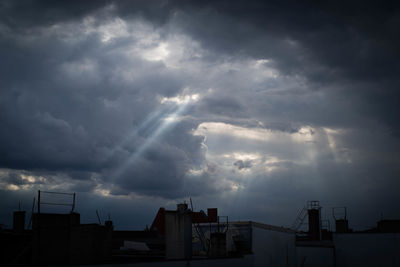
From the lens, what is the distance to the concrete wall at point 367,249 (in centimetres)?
4144

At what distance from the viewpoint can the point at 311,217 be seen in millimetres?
55875

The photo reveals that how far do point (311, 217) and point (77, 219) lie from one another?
123ft

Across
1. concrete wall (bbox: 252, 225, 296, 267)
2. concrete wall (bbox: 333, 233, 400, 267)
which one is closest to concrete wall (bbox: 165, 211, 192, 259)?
concrete wall (bbox: 252, 225, 296, 267)

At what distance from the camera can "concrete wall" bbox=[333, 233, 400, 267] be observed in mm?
41438

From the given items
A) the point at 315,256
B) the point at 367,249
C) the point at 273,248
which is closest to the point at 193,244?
the point at 273,248

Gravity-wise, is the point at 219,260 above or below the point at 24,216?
below

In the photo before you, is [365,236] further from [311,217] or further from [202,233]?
[202,233]

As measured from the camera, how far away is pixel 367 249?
43.3m

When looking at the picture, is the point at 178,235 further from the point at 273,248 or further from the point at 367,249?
the point at 367,249

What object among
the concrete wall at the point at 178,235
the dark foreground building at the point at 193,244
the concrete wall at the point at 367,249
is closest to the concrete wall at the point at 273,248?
the dark foreground building at the point at 193,244

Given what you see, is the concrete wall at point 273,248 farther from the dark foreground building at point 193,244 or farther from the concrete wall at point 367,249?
the concrete wall at point 367,249

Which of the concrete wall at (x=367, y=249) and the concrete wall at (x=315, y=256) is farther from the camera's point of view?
the concrete wall at (x=315, y=256)

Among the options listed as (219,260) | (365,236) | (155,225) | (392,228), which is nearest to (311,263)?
(365,236)

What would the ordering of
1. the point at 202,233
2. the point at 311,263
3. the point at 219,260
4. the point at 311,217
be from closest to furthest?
the point at 219,260, the point at 202,233, the point at 311,263, the point at 311,217
